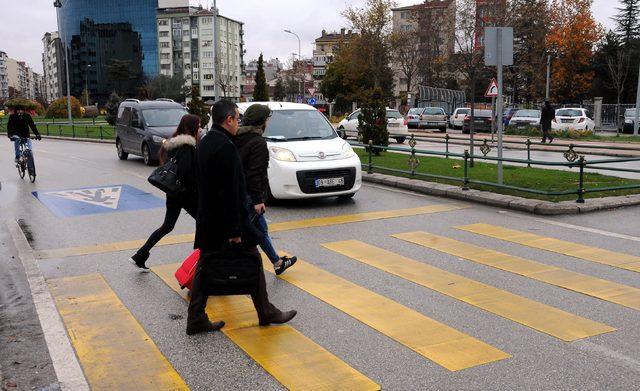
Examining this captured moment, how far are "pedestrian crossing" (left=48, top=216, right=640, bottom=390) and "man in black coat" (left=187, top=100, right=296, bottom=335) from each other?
288 mm

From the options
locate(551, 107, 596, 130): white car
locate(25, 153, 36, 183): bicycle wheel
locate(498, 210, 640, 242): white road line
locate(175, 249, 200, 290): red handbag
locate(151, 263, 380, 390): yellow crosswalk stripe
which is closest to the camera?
locate(151, 263, 380, 390): yellow crosswalk stripe

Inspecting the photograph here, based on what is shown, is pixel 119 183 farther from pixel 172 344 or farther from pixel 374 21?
pixel 374 21

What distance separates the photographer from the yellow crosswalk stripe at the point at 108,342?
4.21 metres

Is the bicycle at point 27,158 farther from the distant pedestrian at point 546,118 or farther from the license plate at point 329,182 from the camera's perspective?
the distant pedestrian at point 546,118

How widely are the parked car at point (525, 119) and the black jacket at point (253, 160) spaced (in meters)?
31.3

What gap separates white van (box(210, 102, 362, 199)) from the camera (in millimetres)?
10812

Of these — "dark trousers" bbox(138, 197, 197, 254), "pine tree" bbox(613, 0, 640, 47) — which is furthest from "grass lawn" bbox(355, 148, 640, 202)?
"pine tree" bbox(613, 0, 640, 47)

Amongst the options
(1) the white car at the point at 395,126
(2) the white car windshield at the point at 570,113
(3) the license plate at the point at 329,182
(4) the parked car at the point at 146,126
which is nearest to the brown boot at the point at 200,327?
(3) the license plate at the point at 329,182

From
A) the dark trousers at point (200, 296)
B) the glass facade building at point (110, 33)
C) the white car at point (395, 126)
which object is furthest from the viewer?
the glass facade building at point (110, 33)

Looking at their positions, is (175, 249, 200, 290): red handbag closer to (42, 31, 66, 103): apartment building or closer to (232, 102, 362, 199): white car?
(232, 102, 362, 199): white car

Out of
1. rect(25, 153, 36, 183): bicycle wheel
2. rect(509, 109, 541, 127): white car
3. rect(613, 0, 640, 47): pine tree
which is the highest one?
rect(613, 0, 640, 47): pine tree

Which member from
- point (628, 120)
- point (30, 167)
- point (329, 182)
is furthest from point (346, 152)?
point (628, 120)

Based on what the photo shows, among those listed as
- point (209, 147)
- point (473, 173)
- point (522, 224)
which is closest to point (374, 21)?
point (473, 173)

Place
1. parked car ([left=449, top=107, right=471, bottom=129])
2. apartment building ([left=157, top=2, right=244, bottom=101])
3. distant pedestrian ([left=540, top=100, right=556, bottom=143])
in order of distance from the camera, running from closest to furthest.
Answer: distant pedestrian ([left=540, top=100, right=556, bottom=143]), parked car ([left=449, top=107, right=471, bottom=129]), apartment building ([left=157, top=2, right=244, bottom=101])
